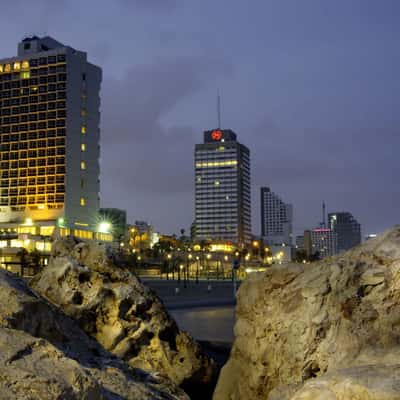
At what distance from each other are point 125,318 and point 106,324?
1.27 ft

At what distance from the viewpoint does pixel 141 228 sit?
587 feet

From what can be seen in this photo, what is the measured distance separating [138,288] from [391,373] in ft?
24.5

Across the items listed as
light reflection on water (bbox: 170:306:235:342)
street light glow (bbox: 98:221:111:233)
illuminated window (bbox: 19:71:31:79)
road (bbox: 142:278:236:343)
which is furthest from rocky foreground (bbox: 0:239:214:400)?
illuminated window (bbox: 19:71:31:79)

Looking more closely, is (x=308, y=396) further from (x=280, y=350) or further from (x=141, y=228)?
(x=141, y=228)

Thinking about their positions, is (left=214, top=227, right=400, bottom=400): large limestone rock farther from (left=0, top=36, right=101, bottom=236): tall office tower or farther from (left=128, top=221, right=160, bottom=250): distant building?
(left=128, top=221, right=160, bottom=250): distant building

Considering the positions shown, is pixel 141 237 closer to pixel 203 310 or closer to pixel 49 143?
pixel 49 143

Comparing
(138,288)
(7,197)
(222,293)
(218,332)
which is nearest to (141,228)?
(7,197)

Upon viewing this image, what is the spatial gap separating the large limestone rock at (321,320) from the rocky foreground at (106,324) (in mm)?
1402

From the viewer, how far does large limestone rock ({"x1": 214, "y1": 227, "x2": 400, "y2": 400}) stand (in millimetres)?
6865

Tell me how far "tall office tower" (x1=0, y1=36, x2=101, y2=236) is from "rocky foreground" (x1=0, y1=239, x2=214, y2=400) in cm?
10741

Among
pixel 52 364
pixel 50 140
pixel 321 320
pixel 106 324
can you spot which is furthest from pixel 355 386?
pixel 50 140

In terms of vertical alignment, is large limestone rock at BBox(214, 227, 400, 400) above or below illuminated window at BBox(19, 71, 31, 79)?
below

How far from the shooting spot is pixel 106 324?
35.1 ft

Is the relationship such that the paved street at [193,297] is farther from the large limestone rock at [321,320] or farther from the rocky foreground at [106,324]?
the large limestone rock at [321,320]
